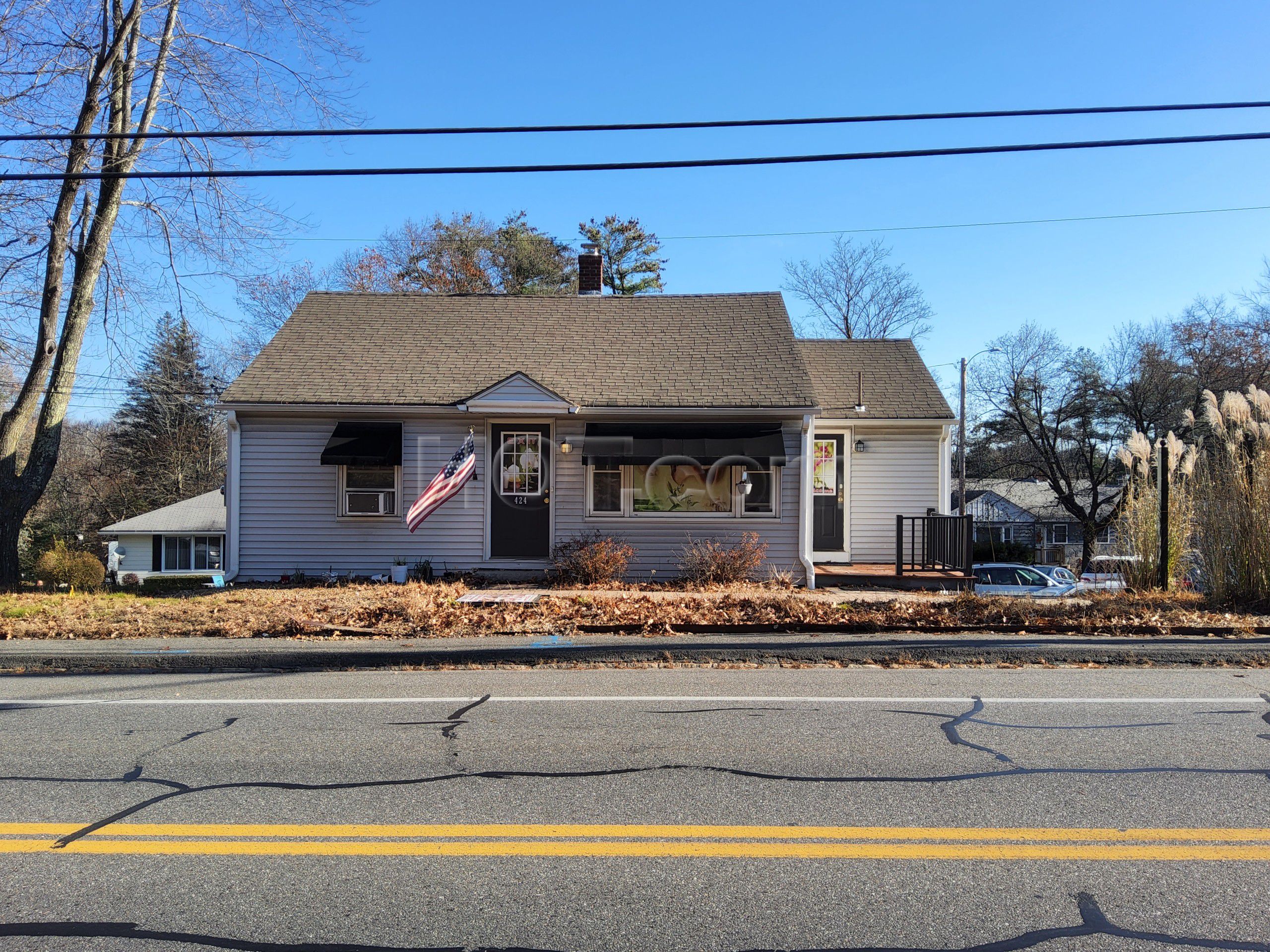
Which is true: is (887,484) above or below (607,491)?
above

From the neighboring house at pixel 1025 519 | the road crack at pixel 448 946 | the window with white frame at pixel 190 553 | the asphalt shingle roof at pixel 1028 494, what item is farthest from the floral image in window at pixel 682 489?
the neighboring house at pixel 1025 519

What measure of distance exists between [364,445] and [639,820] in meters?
11.2

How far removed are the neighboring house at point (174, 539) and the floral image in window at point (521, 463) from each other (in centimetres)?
2558

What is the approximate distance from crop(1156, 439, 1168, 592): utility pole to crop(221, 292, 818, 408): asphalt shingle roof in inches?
197

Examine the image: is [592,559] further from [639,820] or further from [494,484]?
[639,820]

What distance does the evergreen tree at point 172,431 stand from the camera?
4209 centimetres

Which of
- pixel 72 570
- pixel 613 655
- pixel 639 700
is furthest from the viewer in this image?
pixel 72 570

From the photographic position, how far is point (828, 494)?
1593 centimetres

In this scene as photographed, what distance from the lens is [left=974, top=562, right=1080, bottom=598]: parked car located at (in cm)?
1814

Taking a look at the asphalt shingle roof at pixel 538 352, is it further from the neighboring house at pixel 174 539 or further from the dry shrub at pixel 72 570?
the neighboring house at pixel 174 539

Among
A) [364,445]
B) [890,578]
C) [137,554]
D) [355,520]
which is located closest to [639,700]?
[890,578]

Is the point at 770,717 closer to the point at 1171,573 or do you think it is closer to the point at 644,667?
the point at 644,667

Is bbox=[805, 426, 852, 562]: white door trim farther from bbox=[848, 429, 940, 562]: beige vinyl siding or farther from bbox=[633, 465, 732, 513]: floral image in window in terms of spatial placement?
bbox=[633, 465, 732, 513]: floral image in window

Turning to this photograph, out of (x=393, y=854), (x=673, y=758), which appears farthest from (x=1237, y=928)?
(x=393, y=854)
